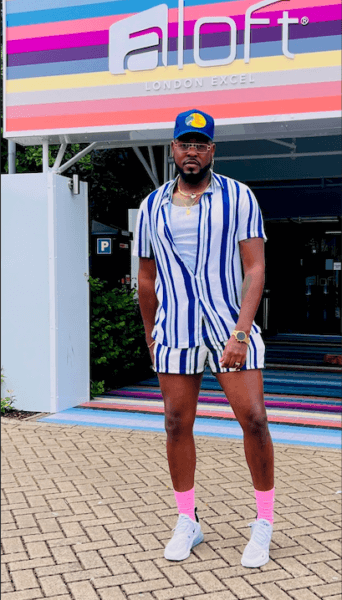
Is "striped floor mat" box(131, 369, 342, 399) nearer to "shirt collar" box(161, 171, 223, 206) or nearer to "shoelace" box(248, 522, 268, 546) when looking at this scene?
"shoelace" box(248, 522, 268, 546)

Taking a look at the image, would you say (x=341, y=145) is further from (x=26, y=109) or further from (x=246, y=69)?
(x=26, y=109)

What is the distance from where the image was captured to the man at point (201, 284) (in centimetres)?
275

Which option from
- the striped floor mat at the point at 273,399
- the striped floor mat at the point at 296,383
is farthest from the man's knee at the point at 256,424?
the striped floor mat at the point at 296,383

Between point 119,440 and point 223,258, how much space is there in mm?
3083

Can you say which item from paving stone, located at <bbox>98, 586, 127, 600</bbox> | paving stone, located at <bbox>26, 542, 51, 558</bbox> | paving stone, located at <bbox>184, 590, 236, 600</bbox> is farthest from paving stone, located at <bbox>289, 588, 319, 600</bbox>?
paving stone, located at <bbox>26, 542, 51, 558</bbox>

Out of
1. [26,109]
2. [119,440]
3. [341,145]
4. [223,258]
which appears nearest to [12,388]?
[119,440]

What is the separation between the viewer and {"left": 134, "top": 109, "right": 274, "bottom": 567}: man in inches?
108

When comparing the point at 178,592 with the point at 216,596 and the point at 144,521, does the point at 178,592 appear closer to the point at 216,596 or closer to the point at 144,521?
the point at 216,596

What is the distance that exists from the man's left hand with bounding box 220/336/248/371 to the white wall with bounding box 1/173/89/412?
3694 mm

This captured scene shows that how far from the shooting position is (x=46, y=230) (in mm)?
6242

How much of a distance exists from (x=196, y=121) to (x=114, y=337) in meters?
5.14

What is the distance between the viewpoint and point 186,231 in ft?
9.12

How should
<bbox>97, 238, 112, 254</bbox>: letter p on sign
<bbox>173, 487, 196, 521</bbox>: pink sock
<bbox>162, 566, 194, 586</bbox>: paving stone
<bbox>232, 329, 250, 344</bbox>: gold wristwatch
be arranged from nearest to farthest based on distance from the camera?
<bbox>232, 329, 250, 344</bbox>: gold wristwatch
<bbox>162, 566, 194, 586</bbox>: paving stone
<bbox>173, 487, 196, 521</bbox>: pink sock
<bbox>97, 238, 112, 254</bbox>: letter p on sign

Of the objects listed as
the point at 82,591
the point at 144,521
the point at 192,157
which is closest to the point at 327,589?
the point at 82,591
